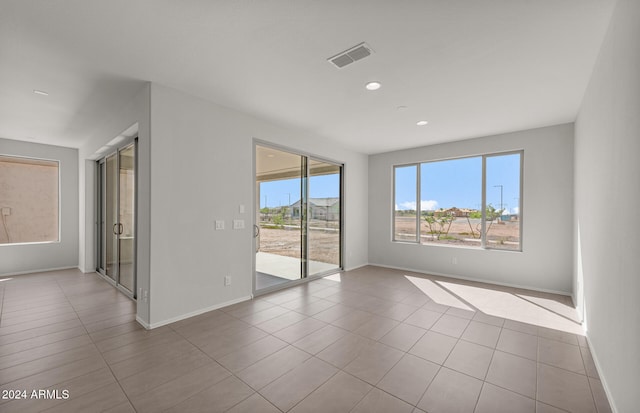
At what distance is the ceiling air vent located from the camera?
7.85 feet

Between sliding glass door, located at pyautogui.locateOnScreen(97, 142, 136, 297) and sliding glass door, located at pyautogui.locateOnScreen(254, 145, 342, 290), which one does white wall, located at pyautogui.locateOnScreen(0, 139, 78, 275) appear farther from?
sliding glass door, located at pyautogui.locateOnScreen(254, 145, 342, 290)

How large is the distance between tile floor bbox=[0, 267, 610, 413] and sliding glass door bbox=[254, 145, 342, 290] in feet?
2.81

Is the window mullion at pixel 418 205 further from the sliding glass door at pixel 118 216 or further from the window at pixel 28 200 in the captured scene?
the window at pixel 28 200

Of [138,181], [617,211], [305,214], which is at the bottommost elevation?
[305,214]

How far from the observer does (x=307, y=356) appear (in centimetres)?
254

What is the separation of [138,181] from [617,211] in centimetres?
451

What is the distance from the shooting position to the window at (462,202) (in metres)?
5.01

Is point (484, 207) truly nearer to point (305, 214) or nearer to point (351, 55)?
point (305, 214)

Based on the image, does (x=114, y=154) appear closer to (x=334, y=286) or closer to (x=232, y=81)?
(x=232, y=81)

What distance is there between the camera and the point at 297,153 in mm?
4992

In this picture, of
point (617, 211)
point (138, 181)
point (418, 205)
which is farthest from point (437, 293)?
point (138, 181)

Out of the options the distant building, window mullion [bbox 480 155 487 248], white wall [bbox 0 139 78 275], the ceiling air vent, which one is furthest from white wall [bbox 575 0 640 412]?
white wall [bbox 0 139 78 275]

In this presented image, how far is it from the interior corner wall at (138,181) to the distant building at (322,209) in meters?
2.39

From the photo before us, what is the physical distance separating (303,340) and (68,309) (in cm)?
328
